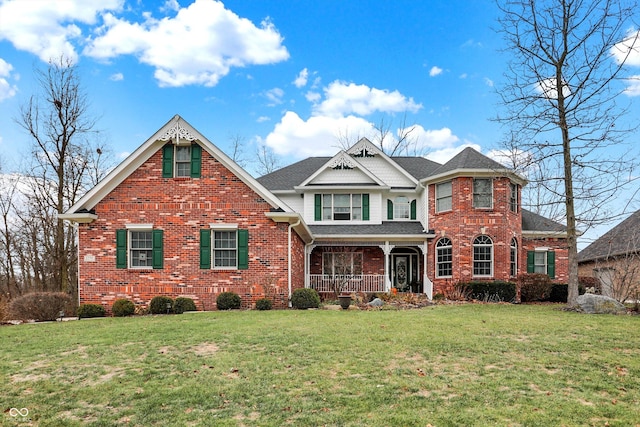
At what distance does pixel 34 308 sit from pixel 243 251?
21.7 ft

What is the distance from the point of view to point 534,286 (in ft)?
63.1

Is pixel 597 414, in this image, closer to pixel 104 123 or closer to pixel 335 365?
pixel 335 365

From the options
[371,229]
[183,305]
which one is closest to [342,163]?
[371,229]

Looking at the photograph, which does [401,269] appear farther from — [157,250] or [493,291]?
[157,250]

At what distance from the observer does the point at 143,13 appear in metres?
15.3

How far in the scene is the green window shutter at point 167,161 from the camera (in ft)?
53.2

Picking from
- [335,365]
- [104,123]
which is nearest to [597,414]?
[335,365]

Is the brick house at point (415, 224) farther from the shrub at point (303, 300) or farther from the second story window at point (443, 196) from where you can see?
the shrub at point (303, 300)

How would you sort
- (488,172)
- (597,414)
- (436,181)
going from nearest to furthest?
(597,414)
(488,172)
(436,181)

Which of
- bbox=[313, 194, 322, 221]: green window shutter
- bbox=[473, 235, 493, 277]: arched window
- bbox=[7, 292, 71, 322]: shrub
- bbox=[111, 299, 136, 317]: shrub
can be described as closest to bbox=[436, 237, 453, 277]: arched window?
bbox=[473, 235, 493, 277]: arched window

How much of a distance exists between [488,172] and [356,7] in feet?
28.0

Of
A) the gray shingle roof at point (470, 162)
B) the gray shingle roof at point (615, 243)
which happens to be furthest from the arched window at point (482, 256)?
the gray shingle roof at point (615, 243)

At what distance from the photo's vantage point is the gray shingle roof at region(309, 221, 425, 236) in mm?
20984

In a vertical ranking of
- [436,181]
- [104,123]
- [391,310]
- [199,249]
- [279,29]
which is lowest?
[391,310]
